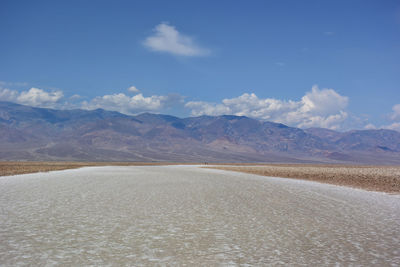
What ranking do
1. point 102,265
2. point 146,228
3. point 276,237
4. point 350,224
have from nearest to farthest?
point 102,265 → point 276,237 → point 146,228 → point 350,224

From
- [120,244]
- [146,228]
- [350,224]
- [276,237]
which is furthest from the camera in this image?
[350,224]

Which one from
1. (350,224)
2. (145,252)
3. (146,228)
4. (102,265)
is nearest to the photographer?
(102,265)

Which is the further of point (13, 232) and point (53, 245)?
point (13, 232)

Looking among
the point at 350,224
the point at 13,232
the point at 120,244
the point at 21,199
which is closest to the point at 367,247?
the point at 350,224

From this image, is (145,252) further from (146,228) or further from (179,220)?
(179,220)

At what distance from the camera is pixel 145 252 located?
767 centimetres

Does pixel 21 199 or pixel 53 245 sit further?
pixel 21 199

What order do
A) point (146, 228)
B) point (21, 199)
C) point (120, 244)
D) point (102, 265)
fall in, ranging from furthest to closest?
point (21, 199), point (146, 228), point (120, 244), point (102, 265)

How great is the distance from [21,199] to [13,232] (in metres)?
8.24

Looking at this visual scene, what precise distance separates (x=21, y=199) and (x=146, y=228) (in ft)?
32.3

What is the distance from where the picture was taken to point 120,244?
8328 millimetres

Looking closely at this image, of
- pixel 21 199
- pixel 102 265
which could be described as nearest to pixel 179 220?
pixel 102 265

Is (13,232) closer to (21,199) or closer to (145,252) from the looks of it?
(145,252)

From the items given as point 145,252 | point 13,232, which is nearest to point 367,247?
point 145,252
